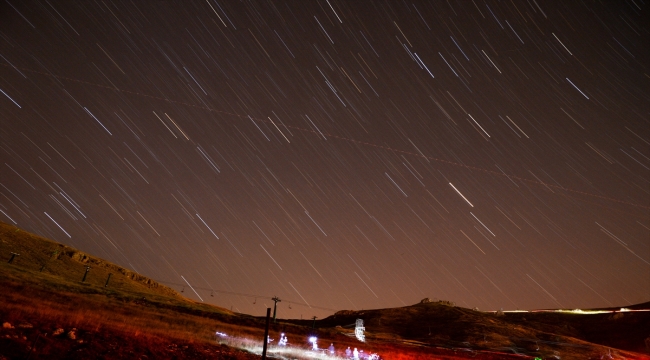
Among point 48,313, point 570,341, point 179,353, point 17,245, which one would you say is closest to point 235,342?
point 179,353

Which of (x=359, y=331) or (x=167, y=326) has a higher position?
(x=359, y=331)

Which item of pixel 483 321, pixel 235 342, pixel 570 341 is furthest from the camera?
pixel 483 321

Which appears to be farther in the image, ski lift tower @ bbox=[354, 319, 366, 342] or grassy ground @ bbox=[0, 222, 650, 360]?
ski lift tower @ bbox=[354, 319, 366, 342]

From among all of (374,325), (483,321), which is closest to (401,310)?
(374,325)

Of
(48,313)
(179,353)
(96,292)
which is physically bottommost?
(179,353)

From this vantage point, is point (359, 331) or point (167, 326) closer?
point (167, 326)

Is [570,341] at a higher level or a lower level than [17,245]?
lower

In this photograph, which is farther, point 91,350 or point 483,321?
point 483,321

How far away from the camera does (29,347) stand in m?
17.4

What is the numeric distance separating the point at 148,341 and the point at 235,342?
967 centimetres

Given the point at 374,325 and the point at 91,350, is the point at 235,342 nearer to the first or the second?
the point at 91,350

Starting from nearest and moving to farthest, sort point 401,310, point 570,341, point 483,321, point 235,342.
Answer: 1. point 235,342
2. point 570,341
3. point 483,321
4. point 401,310

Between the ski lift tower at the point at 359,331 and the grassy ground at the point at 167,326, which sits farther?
the ski lift tower at the point at 359,331

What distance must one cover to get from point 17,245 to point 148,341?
2835 inches
